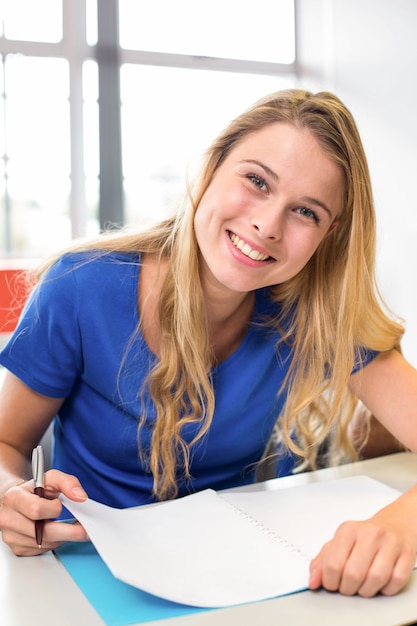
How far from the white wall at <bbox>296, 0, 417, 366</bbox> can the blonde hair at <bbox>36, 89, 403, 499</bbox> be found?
236 centimetres

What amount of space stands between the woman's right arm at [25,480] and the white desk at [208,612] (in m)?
0.03

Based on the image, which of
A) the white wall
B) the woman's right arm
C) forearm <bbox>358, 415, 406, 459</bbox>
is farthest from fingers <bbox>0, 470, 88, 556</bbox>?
the white wall

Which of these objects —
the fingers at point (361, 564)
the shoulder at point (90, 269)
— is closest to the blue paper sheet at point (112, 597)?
the fingers at point (361, 564)

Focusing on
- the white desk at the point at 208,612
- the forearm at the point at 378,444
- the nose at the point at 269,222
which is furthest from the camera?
the forearm at the point at 378,444

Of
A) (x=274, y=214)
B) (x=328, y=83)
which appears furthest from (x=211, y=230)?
(x=328, y=83)

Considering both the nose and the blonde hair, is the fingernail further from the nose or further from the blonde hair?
the nose

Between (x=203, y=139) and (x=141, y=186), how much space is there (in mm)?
471

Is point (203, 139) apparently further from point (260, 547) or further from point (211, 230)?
point (260, 547)

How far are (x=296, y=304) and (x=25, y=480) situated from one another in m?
0.56

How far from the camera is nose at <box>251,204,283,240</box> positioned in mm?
1084

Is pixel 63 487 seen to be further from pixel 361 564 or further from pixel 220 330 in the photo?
pixel 220 330

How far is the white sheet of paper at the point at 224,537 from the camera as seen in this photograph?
2.49ft

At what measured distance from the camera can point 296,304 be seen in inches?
51.6

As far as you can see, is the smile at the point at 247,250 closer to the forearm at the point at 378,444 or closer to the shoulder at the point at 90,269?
the shoulder at the point at 90,269
